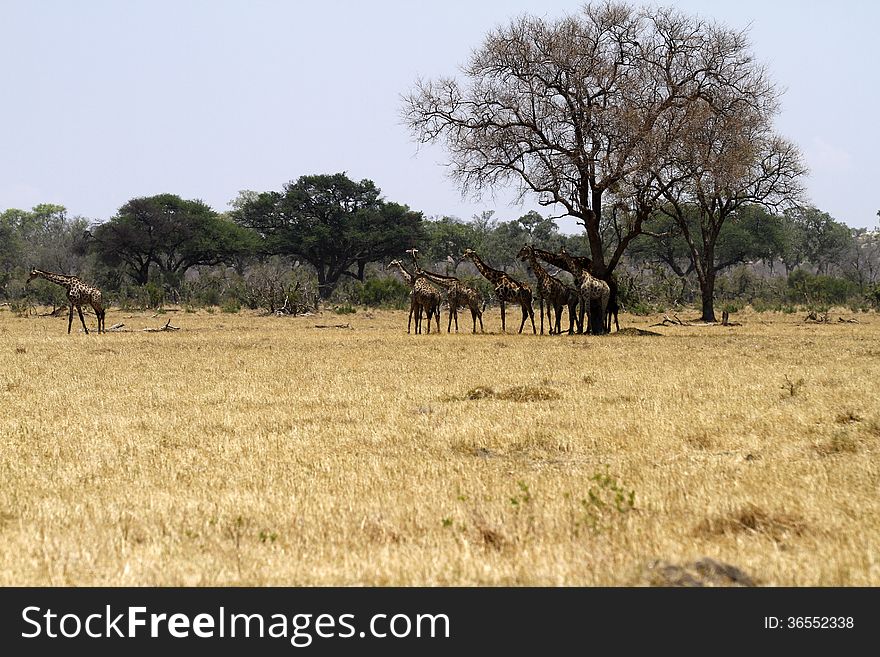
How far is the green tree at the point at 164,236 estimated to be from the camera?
5753 centimetres

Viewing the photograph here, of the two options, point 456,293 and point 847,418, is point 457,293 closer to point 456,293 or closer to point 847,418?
point 456,293

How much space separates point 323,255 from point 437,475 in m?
57.1

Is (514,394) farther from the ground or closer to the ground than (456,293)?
closer to the ground

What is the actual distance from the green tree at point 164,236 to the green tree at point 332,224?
2939mm

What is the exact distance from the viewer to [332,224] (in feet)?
206

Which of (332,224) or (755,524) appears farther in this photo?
(332,224)

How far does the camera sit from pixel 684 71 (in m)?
27.4

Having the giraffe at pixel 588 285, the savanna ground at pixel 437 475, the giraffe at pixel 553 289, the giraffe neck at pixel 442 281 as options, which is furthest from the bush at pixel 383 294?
the savanna ground at pixel 437 475

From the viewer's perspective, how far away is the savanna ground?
4809mm

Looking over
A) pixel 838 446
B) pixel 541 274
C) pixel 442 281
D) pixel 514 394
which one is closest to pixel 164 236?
pixel 442 281

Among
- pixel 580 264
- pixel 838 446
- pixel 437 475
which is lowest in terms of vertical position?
pixel 437 475

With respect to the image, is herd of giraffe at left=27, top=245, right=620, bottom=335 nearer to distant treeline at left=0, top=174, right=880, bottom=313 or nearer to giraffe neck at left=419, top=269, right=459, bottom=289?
giraffe neck at left=419, top=269, right=459, bottom=289

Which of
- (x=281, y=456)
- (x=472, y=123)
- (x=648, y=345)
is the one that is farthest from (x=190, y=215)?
(x=281, y=456)

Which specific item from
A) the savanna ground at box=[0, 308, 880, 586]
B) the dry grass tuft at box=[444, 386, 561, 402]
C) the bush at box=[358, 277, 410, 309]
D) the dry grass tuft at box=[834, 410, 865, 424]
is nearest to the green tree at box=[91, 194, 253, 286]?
the bush at box=[358, 277, 410, 309]
